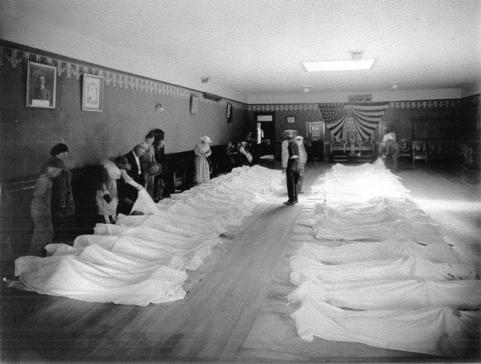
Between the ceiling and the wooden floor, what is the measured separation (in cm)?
289

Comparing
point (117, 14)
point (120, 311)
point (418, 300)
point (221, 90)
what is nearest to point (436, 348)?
point (418, 300)

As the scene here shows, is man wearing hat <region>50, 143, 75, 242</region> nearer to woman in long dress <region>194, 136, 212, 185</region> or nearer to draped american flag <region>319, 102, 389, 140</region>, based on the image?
woman in long dress <region>194, 136, 212, 185</region>

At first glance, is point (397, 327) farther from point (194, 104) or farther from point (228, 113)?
point (228, 113)

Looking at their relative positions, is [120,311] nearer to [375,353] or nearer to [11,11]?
[375,353]

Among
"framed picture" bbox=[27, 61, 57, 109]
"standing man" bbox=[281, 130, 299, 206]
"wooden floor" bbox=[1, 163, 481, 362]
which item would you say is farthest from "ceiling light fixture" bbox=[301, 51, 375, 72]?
"wooden floor" bbox=[1, 163, 481, 362]

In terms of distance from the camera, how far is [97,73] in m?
6.35

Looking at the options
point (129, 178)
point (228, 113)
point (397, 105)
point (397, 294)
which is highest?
point (397, 105)

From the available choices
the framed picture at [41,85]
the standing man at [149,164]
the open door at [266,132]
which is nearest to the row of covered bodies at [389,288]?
the standing man at [149,164]

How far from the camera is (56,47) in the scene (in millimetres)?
5422

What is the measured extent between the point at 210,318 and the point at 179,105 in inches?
283

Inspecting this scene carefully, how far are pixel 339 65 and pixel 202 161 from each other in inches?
146

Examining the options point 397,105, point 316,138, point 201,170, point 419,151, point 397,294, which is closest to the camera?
point 397,294

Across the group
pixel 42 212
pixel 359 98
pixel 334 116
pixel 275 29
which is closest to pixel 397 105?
pixel 359 98

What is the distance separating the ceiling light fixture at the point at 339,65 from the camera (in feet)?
28.7
